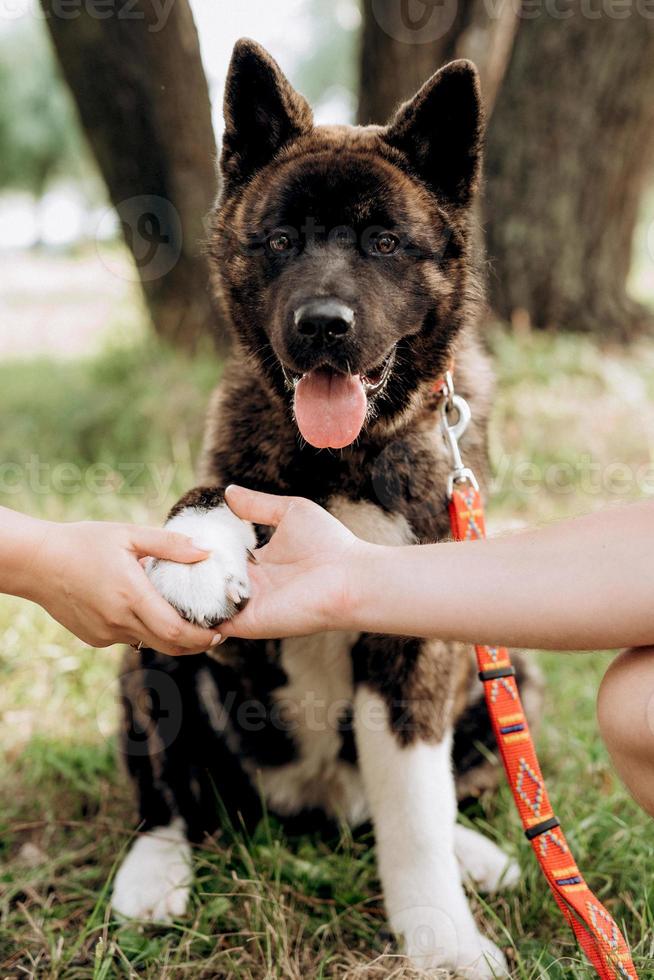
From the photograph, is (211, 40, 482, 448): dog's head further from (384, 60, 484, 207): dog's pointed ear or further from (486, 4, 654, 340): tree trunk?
(486, 4, 654, 340): tree trunk

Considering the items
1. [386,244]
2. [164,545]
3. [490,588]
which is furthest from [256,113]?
[490,588]

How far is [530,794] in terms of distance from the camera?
5.68 feet

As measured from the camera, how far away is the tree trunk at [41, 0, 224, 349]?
4.38 metres

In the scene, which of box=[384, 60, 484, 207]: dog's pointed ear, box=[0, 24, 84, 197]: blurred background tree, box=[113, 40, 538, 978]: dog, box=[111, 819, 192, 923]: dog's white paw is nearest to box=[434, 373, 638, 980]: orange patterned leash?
box=[113, 40, 538, 978]: dog

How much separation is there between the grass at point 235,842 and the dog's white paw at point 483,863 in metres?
0.04

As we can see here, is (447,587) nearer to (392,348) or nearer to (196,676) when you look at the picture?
(392,348)

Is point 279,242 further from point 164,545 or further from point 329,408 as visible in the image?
point 164,545

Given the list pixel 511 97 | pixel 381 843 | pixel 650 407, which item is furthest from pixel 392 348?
pixel 511 97

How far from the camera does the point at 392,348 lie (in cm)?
215

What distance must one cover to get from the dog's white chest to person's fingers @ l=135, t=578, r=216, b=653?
1.84ft

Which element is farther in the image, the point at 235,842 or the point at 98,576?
the point at 235,842

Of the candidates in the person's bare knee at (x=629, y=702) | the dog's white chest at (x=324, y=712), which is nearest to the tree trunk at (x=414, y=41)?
the dog's white chest at (x=324, y=712)

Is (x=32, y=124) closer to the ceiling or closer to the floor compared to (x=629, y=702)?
closer to the floor

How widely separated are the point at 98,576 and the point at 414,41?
4147mm
